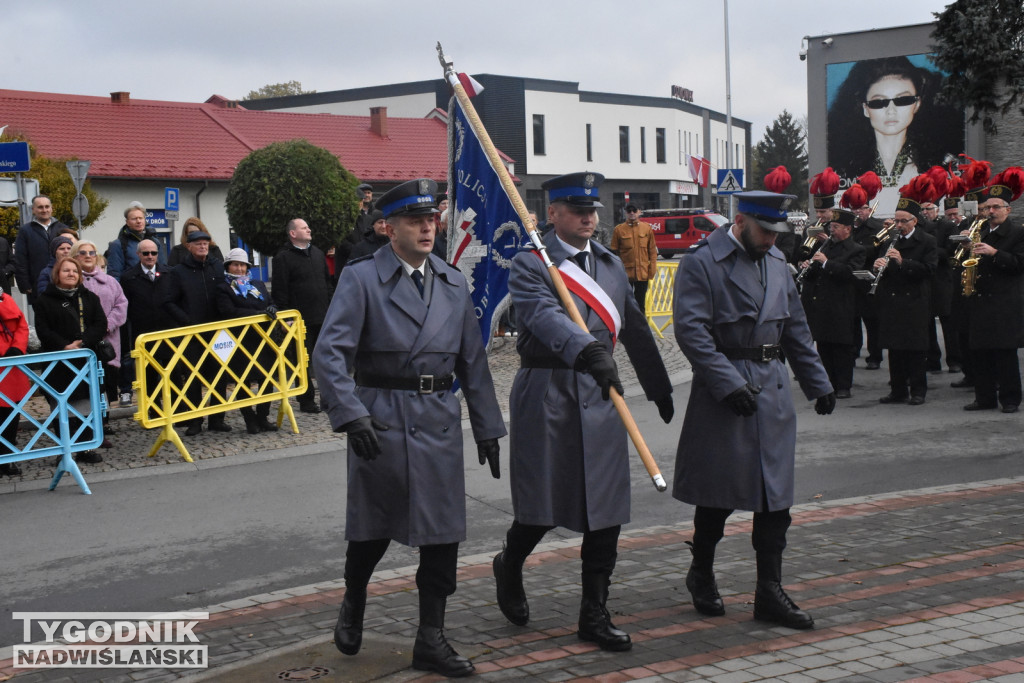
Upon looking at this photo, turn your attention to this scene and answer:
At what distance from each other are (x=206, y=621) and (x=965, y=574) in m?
3.76

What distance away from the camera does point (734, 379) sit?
5277mm

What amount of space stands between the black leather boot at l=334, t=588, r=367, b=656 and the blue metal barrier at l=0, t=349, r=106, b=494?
443 centimetres

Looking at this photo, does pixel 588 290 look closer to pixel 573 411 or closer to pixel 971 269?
pixel 573 411

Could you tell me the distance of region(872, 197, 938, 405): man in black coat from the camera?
1191 cm

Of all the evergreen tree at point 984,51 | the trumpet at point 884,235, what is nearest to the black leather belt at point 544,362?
the trumpet at point 884,235

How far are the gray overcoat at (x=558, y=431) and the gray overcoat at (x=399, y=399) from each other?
0.30 metres

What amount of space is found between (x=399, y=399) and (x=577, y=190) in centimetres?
128

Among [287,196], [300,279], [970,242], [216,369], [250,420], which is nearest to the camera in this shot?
[216,369]

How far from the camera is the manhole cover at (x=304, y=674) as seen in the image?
4730mm

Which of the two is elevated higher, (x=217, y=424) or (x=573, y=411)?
(x=573, y=411)

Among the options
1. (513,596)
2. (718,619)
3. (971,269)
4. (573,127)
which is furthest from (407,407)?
(573,127)

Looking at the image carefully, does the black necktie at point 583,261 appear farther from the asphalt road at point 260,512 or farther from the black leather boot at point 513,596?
the asphalt road at point 260,512

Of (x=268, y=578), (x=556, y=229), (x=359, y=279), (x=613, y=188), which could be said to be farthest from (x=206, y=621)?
(x=613, y=188)

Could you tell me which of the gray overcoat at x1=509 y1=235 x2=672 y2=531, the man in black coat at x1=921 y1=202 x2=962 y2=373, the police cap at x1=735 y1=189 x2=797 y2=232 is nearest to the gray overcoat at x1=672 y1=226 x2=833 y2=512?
the police cap at x1=735 y1=189 x2=797 y2=232
